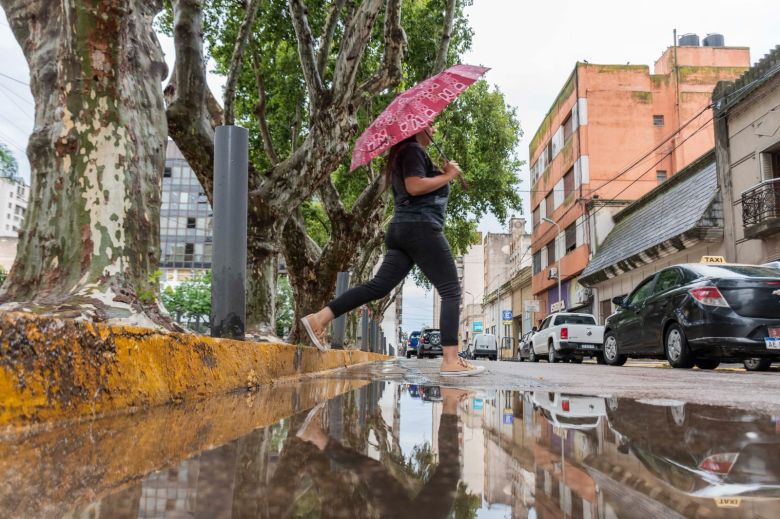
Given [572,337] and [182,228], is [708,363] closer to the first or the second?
[572,337]

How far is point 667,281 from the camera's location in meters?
8.98

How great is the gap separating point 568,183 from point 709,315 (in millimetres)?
23104

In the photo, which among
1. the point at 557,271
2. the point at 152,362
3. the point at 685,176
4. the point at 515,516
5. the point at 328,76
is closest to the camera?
the point at 515,516

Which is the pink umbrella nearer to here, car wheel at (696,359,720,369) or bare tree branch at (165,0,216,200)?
bare tree branch at (165,0,216,200)

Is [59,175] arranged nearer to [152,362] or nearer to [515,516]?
[152,362]

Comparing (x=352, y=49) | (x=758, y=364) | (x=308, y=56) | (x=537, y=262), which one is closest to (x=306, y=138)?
(x=308, y=56)

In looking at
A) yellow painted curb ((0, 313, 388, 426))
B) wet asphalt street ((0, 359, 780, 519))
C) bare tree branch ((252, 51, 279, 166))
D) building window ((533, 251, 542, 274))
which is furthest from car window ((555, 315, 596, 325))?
building window ((533, 251, 542, 274))

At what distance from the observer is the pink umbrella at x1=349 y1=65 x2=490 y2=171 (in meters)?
4.21

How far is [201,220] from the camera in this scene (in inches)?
2447

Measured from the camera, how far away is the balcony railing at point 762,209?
1400cm

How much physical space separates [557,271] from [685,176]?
11.1m

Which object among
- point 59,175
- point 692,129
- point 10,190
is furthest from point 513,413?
point 10,190

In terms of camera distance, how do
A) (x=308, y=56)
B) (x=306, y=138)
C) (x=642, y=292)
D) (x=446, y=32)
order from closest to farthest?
1. (x=306, y=138)
2. (x=308, y=56)
3. (x=446, y=32)
4. (x=642, y=292)

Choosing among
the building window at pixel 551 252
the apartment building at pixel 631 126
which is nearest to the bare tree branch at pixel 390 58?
the apartment building at pixel 631 126
